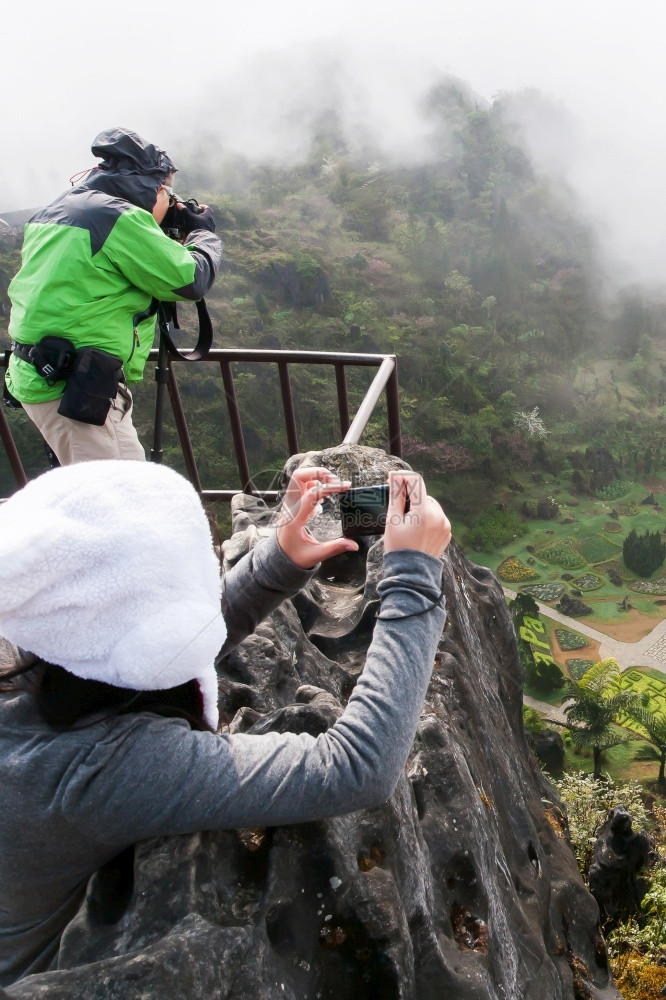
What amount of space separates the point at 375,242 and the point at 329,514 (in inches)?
2079

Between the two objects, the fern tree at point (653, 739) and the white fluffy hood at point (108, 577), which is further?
the fern tree at point (653, 739)

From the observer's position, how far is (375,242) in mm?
52531

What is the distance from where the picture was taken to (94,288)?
306 centimetres

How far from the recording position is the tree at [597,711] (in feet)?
63.3

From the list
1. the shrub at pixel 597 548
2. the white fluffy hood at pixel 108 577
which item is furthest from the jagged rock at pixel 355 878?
the shrub at pixel 597 548

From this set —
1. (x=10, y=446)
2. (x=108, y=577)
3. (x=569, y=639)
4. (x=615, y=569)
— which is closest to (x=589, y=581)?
(x=615, y=569)

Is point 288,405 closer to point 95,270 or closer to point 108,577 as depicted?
point 95,270

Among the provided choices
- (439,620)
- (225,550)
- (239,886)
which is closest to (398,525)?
(439,620)

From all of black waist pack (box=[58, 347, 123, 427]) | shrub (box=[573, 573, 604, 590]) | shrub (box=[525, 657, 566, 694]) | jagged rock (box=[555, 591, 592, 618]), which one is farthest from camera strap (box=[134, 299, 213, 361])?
shrub (box=[573, 573, 604, 590])

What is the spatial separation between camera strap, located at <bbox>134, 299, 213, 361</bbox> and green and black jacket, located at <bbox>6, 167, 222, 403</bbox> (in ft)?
0.28

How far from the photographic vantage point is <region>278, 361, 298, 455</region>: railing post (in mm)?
3804

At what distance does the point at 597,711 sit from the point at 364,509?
19.0 metres

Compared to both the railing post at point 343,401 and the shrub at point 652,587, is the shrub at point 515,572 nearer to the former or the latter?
the shrub at point 652,587

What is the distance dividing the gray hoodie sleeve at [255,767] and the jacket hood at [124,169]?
2458 millimetres
